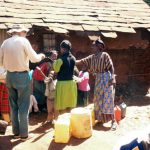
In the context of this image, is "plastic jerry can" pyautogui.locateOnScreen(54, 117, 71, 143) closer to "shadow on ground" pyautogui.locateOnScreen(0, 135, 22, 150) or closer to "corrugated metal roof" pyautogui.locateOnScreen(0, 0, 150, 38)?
"shadow on ground" pyautogui.locateOnScreen(0, 135, 22, 150)

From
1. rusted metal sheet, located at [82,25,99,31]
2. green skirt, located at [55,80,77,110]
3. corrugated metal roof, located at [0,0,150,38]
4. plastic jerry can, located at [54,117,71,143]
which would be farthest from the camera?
rusted metal sheet, located at [82,25,99,31]

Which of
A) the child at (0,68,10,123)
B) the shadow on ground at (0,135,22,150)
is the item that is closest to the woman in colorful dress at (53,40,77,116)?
the child at (0,68,10,123)

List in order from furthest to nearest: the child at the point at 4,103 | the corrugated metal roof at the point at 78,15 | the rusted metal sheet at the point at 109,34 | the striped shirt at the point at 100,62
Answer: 1. the rusted metal sheet at the point at 109,34
2. the corrugated metal roof at the point at 78,15
3. the child at the point at 4,103
4. the striped shirt at the point at 100,62

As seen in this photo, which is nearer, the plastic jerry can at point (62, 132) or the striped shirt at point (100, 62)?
the plastic jerry can at point (62, 132)

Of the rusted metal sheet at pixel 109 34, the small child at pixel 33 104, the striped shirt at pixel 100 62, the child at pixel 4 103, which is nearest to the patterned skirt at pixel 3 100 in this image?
the child at pixel 4 103

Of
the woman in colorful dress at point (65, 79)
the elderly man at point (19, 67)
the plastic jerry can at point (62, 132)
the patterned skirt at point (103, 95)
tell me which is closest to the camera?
the elderly man at point (19, 67)

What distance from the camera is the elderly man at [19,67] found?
5.86 m

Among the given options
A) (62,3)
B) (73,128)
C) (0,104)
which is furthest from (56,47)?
(73,128)

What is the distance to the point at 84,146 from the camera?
600 centimetres

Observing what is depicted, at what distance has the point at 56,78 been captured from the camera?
7605 millimetres

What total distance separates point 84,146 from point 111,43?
19.2 feet

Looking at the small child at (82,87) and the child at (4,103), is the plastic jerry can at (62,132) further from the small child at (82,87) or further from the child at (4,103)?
the small child at (82,87)

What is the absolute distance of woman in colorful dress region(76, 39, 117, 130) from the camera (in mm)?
7379

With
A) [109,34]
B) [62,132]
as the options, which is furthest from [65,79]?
[109,34]
